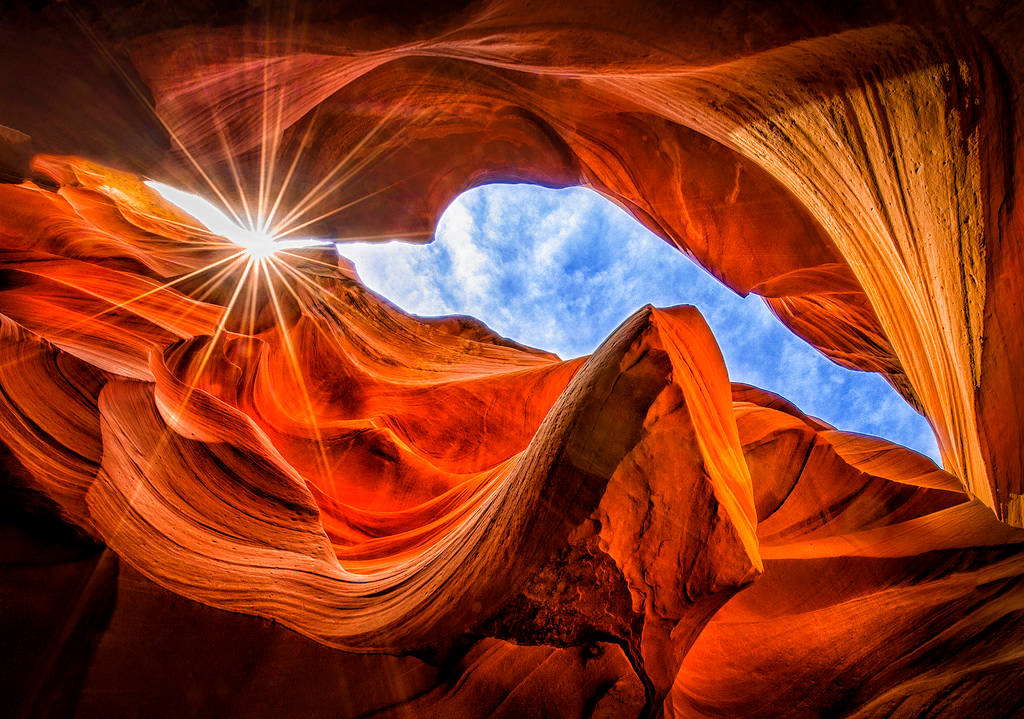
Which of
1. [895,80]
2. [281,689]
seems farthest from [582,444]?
[895,80]

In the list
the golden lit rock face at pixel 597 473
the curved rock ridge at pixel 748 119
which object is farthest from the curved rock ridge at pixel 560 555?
the curved rock ridge at pixel 748 119

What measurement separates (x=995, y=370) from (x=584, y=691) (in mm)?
3354

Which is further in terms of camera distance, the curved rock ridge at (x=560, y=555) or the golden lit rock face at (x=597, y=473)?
the curved rock ridge at (x=560, y=555)

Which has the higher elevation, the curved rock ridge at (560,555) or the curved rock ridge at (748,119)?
the curved rock ridge at (748,119)

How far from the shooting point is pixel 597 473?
279 cm

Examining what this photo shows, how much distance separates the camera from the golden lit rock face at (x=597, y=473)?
97.7 inches

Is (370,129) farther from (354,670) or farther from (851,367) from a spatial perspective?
(851,367)

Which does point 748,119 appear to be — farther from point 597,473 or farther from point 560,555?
point 560,555

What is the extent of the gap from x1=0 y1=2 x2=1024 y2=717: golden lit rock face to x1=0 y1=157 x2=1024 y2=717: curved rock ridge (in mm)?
22

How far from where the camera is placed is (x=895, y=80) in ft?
8.95

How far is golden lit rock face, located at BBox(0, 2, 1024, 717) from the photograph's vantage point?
248 cm

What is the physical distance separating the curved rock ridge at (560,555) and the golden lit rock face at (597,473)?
0.07 ft

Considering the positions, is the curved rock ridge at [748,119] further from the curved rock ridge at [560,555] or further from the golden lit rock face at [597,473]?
the curved rock ridge at [560,555]

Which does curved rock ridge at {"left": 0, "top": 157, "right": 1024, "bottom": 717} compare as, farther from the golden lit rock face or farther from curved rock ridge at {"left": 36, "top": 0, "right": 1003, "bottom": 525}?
curved rock ridge at {"left": 36, "top": 0, "right": 1003, "bottom": 525}
